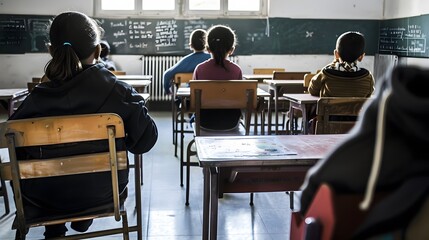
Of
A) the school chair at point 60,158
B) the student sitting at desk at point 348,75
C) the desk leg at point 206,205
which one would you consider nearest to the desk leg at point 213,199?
the desk leg at point 206,205

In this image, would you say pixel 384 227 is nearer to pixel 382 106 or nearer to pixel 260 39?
pixel 382 106

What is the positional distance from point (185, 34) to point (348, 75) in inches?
165

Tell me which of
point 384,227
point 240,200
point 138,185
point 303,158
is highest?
point 384,227

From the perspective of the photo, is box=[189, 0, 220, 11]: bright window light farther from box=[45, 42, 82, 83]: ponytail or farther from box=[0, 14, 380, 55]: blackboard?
box=[45, 42, 82, 83]: ponytail

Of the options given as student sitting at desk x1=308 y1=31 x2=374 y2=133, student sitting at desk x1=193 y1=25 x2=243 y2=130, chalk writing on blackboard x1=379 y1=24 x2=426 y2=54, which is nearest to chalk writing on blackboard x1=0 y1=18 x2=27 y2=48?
student sitting at desk x1=193 y1=25 x2=243 y2=130

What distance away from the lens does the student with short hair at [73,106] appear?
149 cm

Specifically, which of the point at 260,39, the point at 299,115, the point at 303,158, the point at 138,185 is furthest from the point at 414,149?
the point at 260,39

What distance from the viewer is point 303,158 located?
1.27 metres

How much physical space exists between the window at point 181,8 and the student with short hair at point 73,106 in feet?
16.9

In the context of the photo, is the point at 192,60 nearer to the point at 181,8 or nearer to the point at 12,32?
the point at 181,8

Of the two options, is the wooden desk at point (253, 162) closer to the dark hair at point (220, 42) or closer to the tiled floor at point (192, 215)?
the tiled floor at point (192, 215)

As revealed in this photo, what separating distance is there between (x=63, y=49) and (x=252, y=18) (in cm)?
540

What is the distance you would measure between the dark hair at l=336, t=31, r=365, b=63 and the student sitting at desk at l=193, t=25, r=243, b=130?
729mm

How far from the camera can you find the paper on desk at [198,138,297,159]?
50.8 inches
